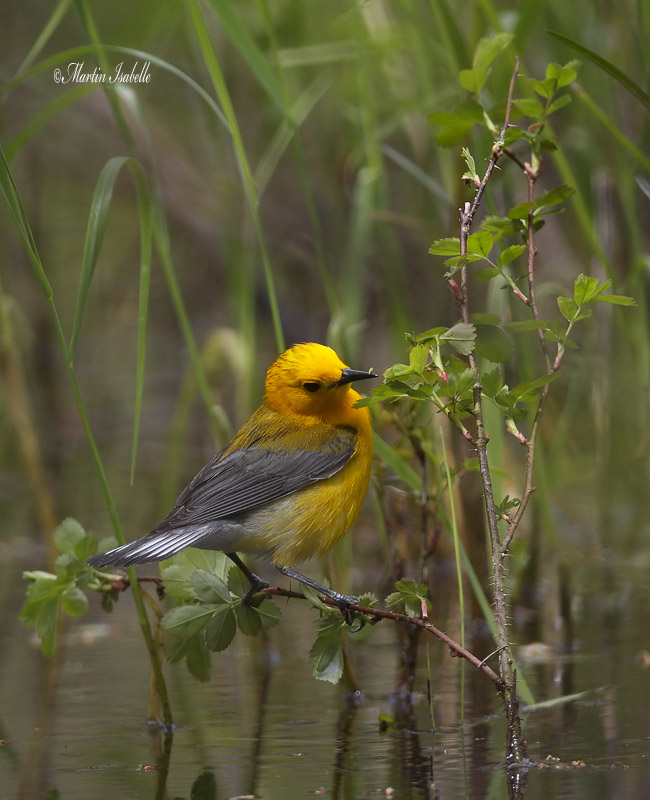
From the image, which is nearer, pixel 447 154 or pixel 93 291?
pixel 447 154

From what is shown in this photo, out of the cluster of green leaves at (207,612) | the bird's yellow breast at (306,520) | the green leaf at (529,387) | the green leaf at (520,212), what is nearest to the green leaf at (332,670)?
the cluster of green leaves at (207,612)

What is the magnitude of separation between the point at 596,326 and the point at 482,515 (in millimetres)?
1413

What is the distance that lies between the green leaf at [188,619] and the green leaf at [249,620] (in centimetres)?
7

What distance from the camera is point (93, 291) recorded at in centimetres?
962

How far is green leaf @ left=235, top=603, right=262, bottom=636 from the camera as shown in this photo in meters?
2.92

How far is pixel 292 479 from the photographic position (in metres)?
3.39

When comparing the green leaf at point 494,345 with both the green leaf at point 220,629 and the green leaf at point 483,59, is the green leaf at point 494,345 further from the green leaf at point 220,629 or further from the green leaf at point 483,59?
the green leaf at point 220,629

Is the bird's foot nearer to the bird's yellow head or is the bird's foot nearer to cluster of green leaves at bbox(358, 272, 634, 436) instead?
cluster of green leaves at bbox(358, 272, 634, 436)

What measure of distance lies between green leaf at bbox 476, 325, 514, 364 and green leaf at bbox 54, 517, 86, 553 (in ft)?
3.93

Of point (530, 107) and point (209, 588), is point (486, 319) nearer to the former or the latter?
point (530, 107)

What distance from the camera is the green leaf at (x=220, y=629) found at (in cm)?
291

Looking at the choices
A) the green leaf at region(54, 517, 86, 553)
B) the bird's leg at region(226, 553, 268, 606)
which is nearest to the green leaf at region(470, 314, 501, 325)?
the bird's leg at region(226, 553, 268, 606)

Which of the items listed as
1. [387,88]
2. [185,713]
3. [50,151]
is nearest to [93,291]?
[50,151]

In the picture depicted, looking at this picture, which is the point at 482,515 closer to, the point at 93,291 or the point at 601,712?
the point at 601,712
